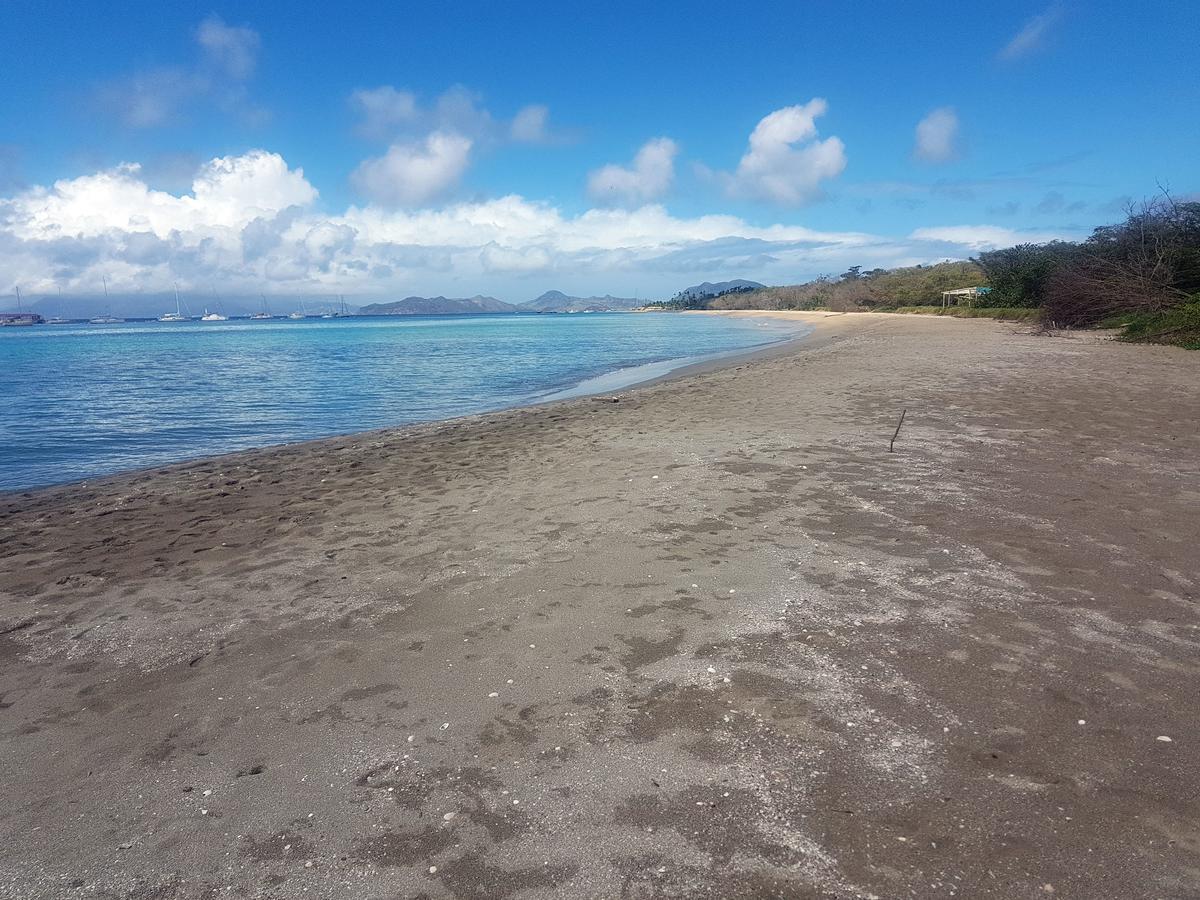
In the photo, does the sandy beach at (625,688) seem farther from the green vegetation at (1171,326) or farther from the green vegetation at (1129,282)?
the green vegetation at (1129,282)

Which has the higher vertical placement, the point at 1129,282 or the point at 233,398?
the point at 1129,282

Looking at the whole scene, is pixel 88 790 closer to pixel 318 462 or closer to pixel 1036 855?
pixel 1036 855

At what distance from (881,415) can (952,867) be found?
11535 millimetres

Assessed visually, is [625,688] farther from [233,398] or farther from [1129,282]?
[1129,282]

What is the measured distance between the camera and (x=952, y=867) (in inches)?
107

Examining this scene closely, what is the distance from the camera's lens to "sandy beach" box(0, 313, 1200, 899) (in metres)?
2.89

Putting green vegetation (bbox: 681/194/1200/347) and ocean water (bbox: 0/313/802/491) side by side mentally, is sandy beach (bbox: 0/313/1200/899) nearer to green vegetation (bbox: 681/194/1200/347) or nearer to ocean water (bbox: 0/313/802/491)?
ocean water (bbox: 0/313/802/491)

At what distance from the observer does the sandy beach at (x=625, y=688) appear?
289 centimetres

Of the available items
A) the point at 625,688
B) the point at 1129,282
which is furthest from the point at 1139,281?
the point at 625,688

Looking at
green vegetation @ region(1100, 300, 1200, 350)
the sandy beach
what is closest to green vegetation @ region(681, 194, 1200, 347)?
green vegetation @ region(1100, 300, 1200, 350)

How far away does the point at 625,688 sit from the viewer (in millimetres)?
4168

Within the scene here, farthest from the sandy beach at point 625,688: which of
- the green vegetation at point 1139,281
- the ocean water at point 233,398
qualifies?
the green vegetation at point 1139,281

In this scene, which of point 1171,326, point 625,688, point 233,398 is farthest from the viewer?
point 1171,326

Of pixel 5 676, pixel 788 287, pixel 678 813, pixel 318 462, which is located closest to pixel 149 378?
pixel 318 462
